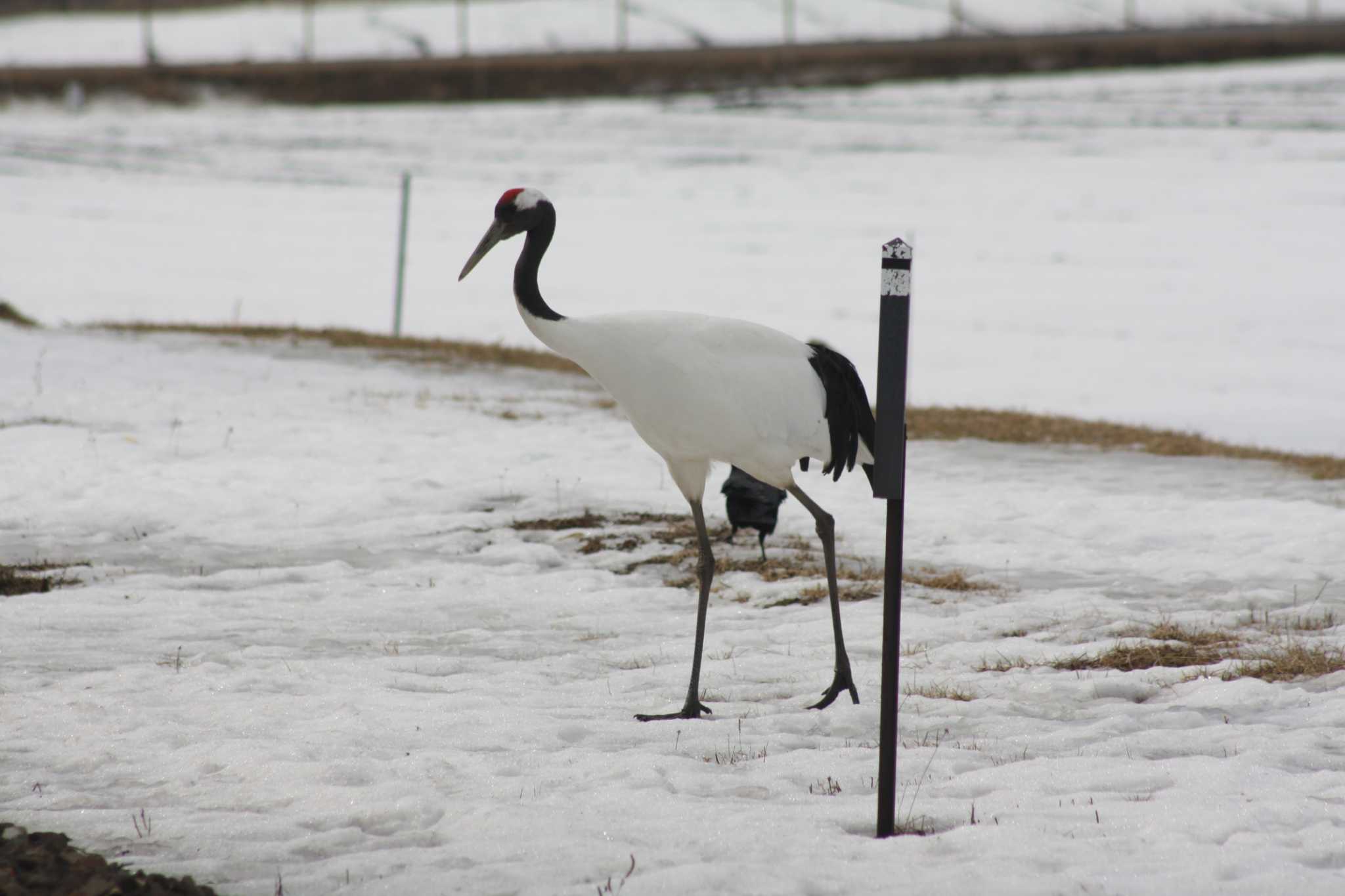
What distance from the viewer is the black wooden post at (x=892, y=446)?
381 cm

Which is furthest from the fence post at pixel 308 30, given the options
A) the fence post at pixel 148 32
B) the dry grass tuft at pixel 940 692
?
the dry grass tuft at pixel 940 692

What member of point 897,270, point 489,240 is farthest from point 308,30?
point 897,270

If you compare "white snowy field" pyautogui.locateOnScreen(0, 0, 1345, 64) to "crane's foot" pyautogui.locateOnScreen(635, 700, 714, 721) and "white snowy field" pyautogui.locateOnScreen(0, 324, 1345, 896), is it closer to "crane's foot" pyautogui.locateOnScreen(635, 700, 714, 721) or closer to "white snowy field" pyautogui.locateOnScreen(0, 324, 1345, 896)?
"white snowy field" pyautogui.locateOnScreen(0, 324, 1345, 896)

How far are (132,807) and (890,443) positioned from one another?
8.09 feet

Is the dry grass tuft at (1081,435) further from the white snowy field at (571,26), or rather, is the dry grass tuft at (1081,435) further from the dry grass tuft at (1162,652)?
the white snowy field at (571,26)

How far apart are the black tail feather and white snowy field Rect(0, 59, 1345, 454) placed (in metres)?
9.27

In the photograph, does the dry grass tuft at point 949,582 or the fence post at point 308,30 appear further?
the fence post at point 308,30

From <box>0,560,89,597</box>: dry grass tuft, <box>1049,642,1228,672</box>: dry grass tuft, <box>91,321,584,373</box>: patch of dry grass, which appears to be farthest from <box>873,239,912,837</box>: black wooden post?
<box>91,321,584,373</box>: patch of dry grass

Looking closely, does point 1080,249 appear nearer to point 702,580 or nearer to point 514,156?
point 514,156

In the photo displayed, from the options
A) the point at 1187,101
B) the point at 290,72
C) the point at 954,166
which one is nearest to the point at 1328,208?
the point at 954,166

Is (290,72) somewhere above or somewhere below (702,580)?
above

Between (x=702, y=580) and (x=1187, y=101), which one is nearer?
(x=702, y=580)

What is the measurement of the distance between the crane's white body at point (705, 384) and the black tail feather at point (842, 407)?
40 millimetres

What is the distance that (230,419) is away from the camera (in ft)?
37.6
